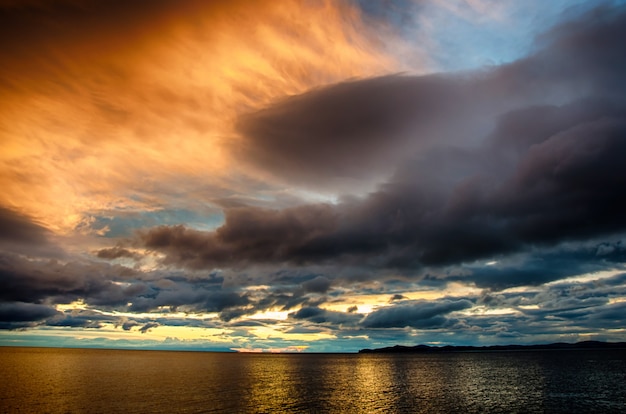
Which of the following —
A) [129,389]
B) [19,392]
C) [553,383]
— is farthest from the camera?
[553,383]

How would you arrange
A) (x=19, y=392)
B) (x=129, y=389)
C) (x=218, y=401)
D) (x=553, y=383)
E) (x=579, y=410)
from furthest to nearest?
(x=553, y=383) < (x=129, y=389) < (x=19, y=392) < (x=218, y=401) < (x=579, y=410)

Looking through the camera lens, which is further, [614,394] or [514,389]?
[514,389]

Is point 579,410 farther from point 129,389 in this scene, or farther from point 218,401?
point 129,389

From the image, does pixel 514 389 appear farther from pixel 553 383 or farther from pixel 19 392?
pixel 19 392

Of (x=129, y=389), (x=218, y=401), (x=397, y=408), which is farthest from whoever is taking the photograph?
(x=129, y=389)

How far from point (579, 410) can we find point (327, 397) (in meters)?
57.1

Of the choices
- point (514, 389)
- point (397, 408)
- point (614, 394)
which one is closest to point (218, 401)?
point (397, 408)

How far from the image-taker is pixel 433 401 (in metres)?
98.0

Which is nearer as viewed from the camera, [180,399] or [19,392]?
[180,399]

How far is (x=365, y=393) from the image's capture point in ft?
386

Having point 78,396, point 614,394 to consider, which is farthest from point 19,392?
point 614,394

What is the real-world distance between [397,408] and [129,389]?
76.3 metres

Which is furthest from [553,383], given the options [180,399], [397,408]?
[180,399]

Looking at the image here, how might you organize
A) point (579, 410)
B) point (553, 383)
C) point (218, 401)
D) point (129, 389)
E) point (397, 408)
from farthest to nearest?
point (553, 383) → point (129, 389) → point (218, 401) → point (397, 408) → point (579, 410)
